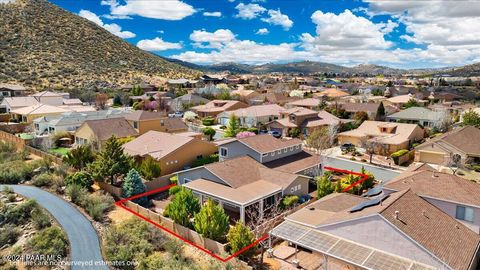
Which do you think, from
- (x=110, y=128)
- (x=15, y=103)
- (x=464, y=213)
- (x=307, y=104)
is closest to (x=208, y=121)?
(x=307, y=104)

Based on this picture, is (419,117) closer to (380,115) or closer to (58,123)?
(380,115)

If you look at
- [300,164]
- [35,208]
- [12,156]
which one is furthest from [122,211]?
[12,156]

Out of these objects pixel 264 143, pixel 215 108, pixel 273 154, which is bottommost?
pixel 273 154

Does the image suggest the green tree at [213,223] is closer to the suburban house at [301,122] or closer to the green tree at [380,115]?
the suburban house at [301,122]

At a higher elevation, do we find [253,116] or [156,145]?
[253,116]

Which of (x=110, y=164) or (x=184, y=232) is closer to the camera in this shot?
(x=184, y=232)

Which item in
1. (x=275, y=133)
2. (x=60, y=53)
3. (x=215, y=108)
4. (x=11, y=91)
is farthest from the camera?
(x=60, y=53)

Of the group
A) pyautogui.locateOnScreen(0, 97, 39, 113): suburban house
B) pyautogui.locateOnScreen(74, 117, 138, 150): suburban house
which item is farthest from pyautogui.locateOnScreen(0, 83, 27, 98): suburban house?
pyautogui.locateOnScreen(74, 117, 138, 150): suburban house
